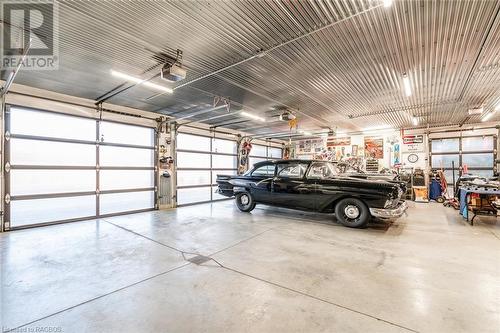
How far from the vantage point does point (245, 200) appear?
22.2ft

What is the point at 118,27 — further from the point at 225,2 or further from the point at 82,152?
the point at 82,152

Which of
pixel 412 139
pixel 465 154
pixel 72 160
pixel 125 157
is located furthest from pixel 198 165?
pixel 465 154

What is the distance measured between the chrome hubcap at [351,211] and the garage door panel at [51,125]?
6852mm

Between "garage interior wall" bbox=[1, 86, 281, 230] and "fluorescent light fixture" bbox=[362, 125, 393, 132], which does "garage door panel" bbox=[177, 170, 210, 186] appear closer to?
"garage interior wall" bbox=[1, 86, 281, 230]

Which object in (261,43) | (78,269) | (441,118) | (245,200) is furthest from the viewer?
(441,118)

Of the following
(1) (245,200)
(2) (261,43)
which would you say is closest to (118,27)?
(2) (261,43)

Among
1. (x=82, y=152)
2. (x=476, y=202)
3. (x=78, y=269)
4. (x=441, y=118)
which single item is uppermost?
(x=441, y=118)

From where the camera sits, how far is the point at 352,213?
4.95 meters

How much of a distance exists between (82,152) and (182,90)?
129 inches

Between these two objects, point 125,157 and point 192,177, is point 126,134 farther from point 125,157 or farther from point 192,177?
point 192,177

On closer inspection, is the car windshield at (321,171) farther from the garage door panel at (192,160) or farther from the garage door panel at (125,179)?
the garage door panel at (125,179)

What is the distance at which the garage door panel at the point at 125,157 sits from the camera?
20.8ft

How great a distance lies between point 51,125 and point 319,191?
679 centimetres

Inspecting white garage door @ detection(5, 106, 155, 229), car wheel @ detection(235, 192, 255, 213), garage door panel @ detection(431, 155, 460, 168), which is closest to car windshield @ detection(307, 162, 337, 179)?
car wheel @ detection(235, 192, 255, 213)
